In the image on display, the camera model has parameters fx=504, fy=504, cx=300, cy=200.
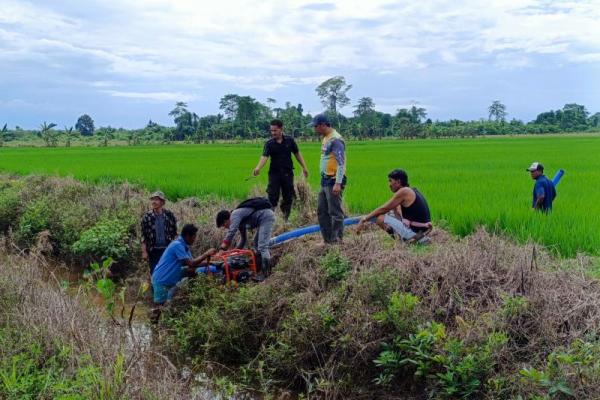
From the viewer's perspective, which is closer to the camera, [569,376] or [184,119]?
[569,376]

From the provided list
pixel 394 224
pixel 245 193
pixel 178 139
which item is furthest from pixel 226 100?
pixel 394 224

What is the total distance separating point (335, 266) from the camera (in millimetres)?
4832

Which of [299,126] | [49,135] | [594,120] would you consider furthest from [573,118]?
[49,135]

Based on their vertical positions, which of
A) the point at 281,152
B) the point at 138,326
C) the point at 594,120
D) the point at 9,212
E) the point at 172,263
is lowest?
the point at 138,326

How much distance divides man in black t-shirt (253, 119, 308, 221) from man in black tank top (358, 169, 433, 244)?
157 centimetres

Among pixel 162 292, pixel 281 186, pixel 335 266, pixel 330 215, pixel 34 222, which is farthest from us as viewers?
pixel 34 222

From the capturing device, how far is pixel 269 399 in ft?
12.1

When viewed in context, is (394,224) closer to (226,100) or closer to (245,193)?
(245,193)

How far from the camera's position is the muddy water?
388 cm

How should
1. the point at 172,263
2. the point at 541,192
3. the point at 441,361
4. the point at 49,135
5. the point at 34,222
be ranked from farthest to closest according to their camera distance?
1. the point at 49,135
2. the point at 34,222
3. the point at 541,192
4. the point at 172,263
5. the point at 441,361

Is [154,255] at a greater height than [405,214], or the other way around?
[405,214]

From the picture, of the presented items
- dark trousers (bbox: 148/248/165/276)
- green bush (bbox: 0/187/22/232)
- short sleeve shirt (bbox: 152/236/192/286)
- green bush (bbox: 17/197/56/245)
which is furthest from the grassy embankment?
green bush (bbox: 0/187/22/232)

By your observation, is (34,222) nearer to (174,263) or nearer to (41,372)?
(174,263)

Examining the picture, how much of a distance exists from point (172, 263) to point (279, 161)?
7.02 ft
